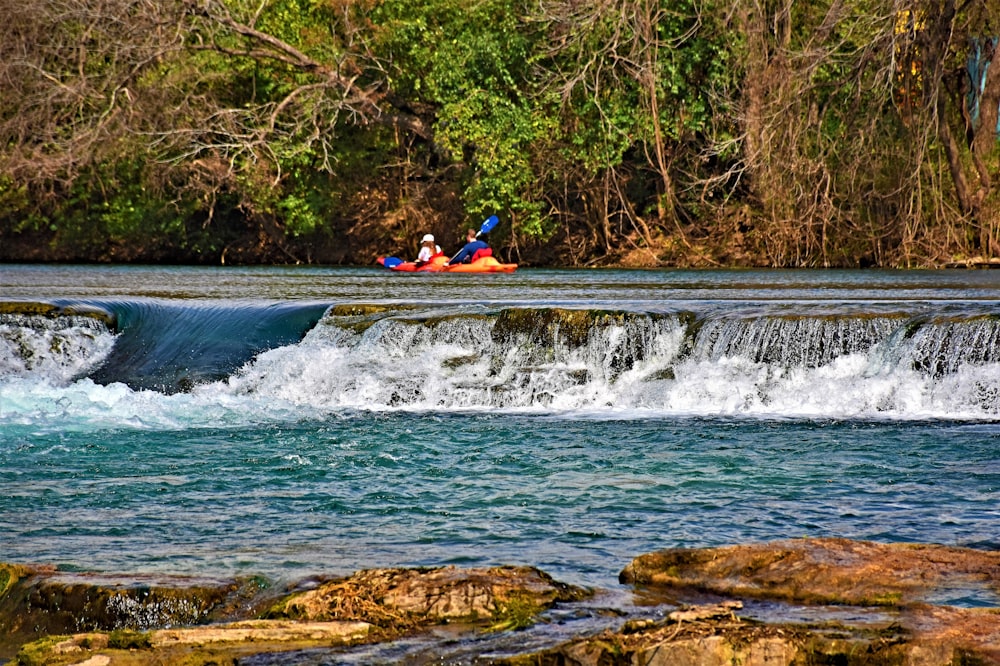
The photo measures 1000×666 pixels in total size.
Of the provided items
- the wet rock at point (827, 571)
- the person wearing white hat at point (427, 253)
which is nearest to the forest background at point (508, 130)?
the person wearing white hat at point (427, 253)

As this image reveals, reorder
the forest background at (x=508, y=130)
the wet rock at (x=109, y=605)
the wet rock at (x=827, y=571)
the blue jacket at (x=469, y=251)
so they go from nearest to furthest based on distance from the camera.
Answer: the wet rock at (x=109, y=605) < the wet rock at (x=827, y=571) < the forest background at (x=508, y=130) < the blue jacket at (x=469, y=251)

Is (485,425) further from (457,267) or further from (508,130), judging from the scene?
(508,130)

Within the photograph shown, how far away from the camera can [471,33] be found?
24.3 metres

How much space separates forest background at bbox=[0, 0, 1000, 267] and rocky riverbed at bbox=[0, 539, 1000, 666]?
1599 centimetres

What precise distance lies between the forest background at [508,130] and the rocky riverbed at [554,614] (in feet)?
52.4

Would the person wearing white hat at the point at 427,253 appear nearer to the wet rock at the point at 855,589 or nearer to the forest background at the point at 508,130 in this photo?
the forest background at the point at 508,130

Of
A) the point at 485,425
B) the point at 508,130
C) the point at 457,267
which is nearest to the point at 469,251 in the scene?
the point at 457,267

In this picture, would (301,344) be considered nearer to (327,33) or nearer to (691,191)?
(691,191)

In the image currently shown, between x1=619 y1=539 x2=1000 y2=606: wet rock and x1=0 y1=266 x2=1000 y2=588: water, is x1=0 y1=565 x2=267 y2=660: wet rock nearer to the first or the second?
x1=0 y1=266 x2=1000 y2=588: water

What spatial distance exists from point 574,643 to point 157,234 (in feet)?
82.5

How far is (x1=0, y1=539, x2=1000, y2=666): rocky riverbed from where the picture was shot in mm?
3811

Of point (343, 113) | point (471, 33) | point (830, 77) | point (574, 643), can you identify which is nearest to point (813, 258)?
point (830, 77)

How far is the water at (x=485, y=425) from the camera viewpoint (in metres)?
5.84

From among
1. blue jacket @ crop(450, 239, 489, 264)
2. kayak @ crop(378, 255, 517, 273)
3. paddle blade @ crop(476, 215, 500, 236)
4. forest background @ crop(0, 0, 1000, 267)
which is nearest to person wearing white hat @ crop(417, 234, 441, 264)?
kayak @ crop(378, 255, 517, 273)
